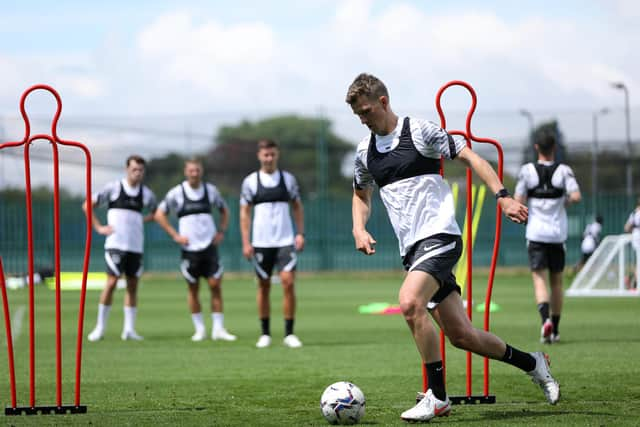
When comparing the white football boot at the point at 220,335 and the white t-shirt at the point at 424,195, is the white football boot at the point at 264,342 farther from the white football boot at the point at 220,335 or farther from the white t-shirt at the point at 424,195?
the white t-shirt at the point at 424,195

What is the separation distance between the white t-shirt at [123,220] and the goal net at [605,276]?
11.6 metres

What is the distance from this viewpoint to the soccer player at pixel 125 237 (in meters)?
13.9

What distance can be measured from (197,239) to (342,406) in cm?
761

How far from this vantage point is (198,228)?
13938 millimetres

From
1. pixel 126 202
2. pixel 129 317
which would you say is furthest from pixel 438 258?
pixel 126 202

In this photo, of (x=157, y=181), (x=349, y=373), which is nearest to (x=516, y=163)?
(x=157, y=181)

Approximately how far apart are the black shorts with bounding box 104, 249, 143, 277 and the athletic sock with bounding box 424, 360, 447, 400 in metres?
7.90

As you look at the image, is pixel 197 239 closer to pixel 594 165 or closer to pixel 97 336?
pixel 97 336

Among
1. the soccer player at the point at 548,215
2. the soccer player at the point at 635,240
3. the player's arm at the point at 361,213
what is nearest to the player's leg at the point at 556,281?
the soccer player at the point at 548,215

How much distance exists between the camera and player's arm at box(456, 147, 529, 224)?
6.10 meters

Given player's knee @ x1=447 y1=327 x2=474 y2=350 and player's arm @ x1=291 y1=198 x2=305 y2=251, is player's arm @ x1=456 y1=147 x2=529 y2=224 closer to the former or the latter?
player's knee @ x1=447 y1=327 x2=474 y2=350

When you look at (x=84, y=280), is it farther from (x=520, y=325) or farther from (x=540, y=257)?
(x=520, y=325)

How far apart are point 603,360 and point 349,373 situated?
2558 millimetres

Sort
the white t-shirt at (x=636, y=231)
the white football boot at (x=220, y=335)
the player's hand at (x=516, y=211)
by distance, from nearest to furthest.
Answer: the player's hand at (x=516, y=211) < the white football boot at (x=220, y=335) < the white t-shirt at (x=636, y=231)
